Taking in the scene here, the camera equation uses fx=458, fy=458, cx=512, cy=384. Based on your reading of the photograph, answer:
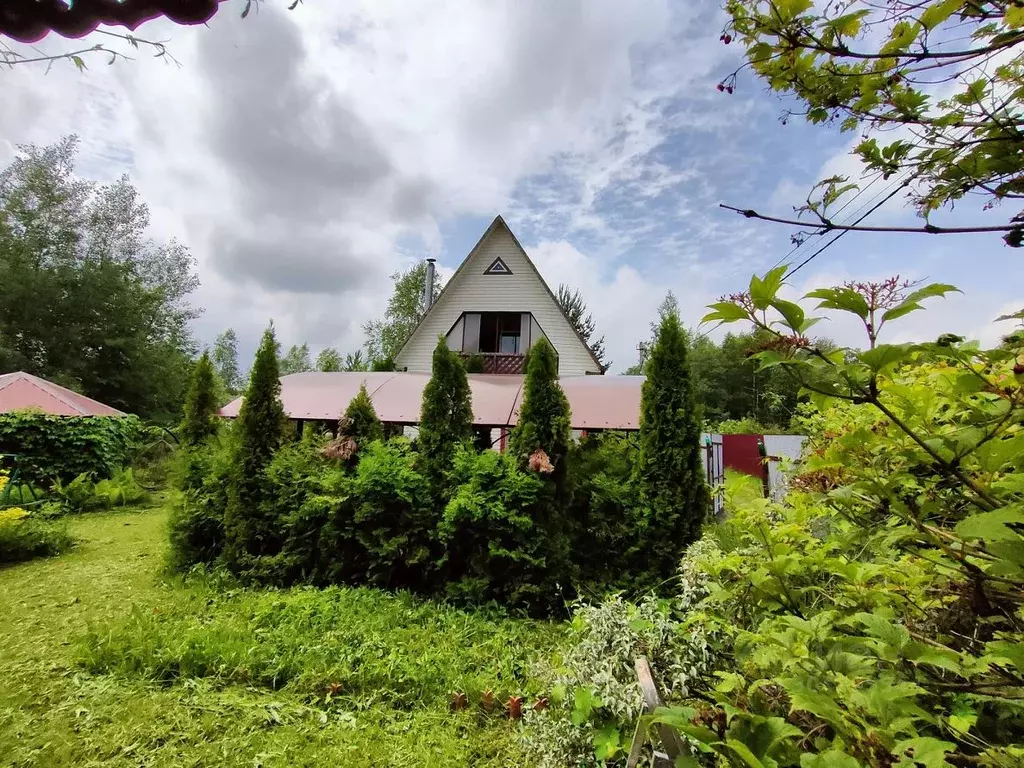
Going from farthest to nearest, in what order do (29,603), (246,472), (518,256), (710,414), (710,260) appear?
(710,414) → (518,256) → (246,472) → (29,603) → (710,260)

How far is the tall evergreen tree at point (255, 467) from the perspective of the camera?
19.4 feet

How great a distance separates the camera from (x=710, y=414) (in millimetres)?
31062

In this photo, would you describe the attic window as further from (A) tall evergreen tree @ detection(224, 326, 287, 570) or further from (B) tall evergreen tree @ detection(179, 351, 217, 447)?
(A) tall evergreen tree @ detection(224, 326, 287, 570)

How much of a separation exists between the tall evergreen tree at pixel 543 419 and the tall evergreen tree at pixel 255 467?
3320mm

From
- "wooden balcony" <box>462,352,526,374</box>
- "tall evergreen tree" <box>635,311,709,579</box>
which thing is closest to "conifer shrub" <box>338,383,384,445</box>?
"tall evergreen tree" <box>635,311,709,579</box>

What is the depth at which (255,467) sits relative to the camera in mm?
6051

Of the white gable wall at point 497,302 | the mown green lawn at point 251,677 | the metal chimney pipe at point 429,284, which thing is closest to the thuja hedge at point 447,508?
the mown green lawn at point 251,677

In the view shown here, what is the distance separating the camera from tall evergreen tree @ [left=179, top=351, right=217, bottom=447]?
6812mm

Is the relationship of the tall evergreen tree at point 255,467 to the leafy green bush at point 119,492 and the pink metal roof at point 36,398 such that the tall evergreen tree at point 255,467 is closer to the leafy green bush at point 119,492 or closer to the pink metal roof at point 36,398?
the leafy green bush at point 119,492

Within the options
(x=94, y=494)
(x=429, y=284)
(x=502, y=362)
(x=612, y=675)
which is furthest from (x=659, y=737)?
(x=429, y=284)

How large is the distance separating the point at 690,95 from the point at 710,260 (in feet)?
4.19

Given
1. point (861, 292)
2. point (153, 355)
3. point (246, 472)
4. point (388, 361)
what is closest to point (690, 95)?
point (861, 292)

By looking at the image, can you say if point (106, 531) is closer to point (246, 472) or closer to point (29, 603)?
point (29, 603)

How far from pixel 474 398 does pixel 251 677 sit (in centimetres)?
530
